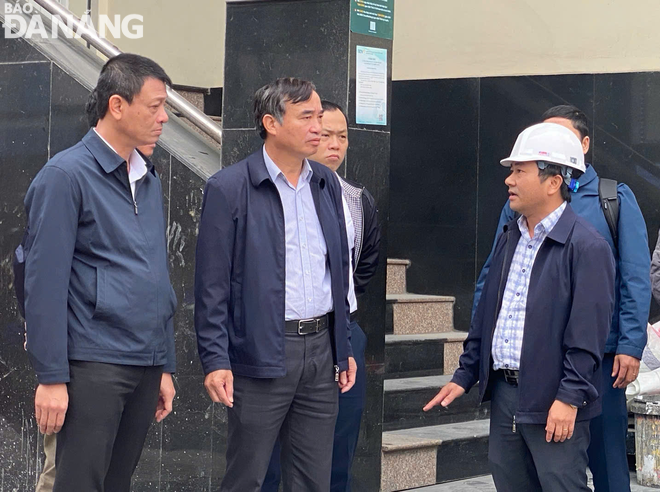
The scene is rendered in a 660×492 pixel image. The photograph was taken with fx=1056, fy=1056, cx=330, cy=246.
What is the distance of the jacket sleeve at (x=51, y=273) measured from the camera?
3.21 m

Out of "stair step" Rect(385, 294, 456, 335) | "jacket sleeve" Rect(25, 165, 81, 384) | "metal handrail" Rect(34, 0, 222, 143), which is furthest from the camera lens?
"stair step" Rect(385, 294, 456, 335)

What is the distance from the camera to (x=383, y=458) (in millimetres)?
5773

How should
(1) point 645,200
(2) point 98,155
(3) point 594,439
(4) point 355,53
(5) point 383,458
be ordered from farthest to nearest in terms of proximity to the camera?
(1) point 645,200 < (5) point 383,458 < (4) point 355,53 < (3) point 594,439 < (2) point 98,155

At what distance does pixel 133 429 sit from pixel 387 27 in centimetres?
263

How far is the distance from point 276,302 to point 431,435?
2.68 meters

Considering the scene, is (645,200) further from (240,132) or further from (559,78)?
(240,132)

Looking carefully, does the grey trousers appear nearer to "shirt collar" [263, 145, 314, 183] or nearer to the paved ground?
"shirt collar" [263, 145, 314, 183]

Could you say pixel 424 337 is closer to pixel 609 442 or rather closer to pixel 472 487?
pixel 472 487

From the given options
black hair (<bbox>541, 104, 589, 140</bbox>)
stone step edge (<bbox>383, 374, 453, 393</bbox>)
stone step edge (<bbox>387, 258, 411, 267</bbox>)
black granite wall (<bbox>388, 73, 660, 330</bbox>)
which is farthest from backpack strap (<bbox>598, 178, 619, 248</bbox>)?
stone step edge (<bbox>387, 258, 411, 267</bbox>)

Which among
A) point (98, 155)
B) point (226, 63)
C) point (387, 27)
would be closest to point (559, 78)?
point (387, 27)

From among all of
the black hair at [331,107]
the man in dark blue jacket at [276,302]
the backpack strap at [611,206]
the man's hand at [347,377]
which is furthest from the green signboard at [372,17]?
the man's hand at [347,377]

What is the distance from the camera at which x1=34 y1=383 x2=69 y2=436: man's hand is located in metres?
3.22

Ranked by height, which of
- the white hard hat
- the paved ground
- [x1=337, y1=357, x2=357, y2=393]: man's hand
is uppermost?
the white hard hat

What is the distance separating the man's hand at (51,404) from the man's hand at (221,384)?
0.56m
